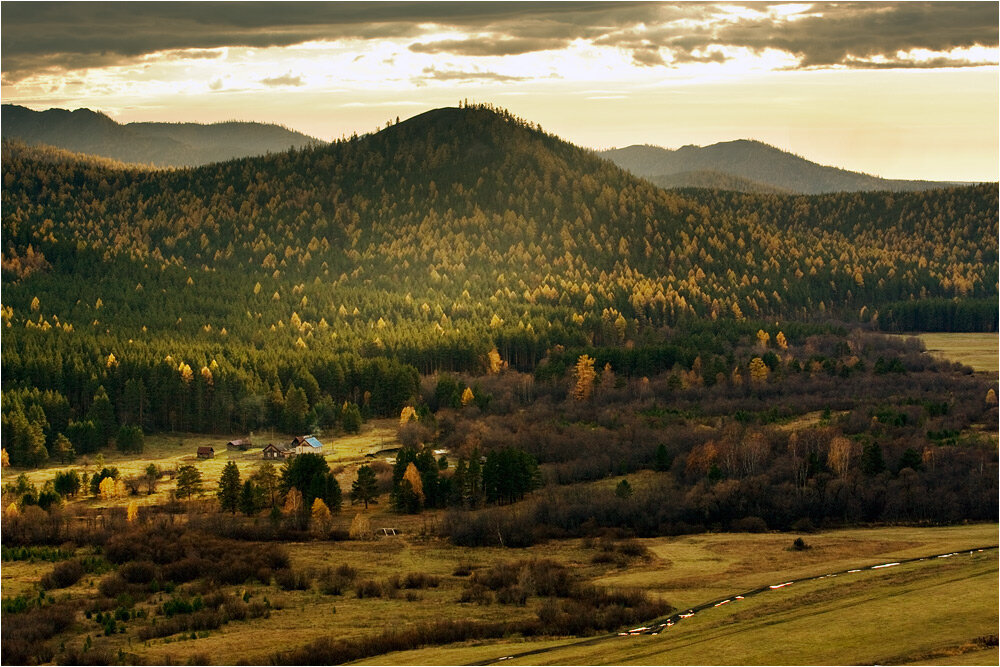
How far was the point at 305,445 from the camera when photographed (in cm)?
13588

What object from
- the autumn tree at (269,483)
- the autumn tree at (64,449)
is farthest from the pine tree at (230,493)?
the autumn tree at (64,449)

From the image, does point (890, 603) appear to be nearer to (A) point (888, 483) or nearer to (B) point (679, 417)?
(A) point (888, 483)

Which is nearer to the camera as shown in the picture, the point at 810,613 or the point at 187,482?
the point at 810,613

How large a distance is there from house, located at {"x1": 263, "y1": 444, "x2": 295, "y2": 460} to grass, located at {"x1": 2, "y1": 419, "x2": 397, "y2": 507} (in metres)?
0.92

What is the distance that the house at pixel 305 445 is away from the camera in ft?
440

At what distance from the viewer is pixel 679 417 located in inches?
5684

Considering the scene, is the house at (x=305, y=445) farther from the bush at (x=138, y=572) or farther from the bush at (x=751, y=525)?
the bush at (x=751, y=525)

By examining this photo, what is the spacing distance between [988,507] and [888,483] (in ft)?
26.0

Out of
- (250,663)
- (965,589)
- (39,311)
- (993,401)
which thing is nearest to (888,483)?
(965,589)

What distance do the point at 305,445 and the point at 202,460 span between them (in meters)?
11.0

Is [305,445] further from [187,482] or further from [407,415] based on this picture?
[187,482]

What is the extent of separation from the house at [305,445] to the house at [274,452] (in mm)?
1711

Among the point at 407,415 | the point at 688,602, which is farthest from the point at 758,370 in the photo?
the point at 688,602

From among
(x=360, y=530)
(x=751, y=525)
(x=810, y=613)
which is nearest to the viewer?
(x=810, y=613)
